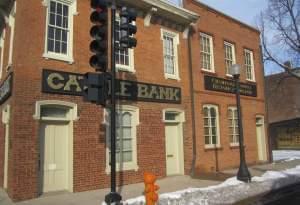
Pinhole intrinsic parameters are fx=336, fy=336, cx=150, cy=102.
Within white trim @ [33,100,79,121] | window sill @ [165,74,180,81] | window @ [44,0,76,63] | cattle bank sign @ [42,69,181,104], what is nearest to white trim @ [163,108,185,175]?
cattle bank sign @ [42,69,181,104]

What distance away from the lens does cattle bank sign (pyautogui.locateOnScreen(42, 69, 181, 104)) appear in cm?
1062

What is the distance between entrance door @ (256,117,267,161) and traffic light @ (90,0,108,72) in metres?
14.3

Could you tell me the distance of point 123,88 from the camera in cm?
1240

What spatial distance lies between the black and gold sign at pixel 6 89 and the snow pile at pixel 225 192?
5.42m

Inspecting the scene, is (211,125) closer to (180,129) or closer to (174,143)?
(180,129)

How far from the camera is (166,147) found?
14008mm

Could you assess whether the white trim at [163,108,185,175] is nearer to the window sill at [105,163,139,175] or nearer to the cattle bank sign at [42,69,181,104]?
the cattle bank sign at [42,69,181,104]

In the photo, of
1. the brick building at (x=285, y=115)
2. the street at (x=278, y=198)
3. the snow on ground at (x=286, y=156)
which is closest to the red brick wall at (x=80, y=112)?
the street at (x=278, y=198)

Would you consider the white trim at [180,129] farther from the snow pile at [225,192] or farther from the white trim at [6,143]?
the white trim at [6,143]

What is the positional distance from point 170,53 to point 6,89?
7.02 meters

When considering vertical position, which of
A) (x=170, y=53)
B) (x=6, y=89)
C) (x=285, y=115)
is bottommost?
(x=6, y=89)

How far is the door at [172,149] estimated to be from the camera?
14136mm

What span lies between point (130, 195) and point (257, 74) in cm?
1289

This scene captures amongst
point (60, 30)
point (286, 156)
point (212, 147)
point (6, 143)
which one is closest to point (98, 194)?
Answer: point (6, 143)
